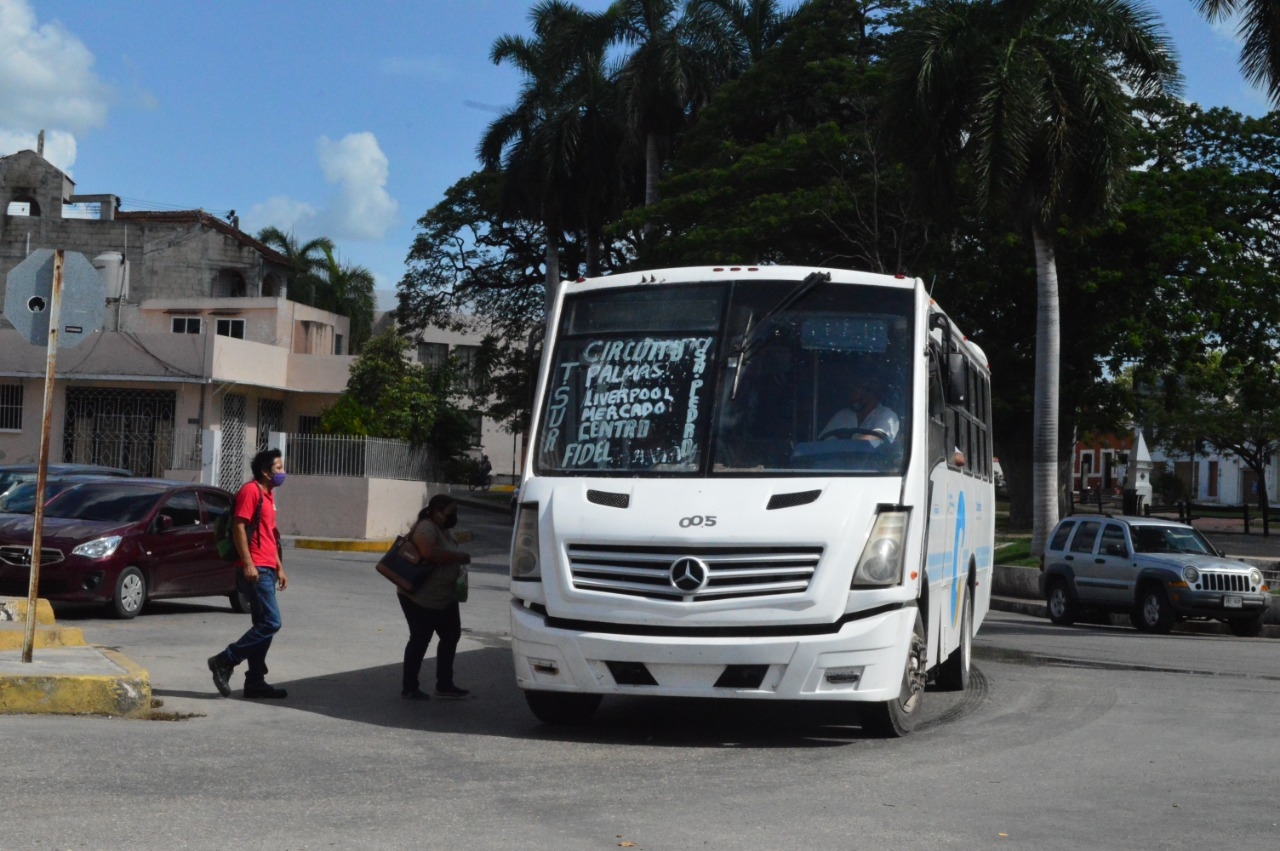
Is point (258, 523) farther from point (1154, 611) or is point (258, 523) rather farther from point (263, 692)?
point (1154, 611)

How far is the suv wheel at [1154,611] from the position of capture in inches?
861

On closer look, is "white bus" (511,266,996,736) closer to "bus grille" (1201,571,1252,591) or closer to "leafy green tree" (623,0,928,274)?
"bus grille" (1201,571,1252,591)

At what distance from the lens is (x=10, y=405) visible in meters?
39.8

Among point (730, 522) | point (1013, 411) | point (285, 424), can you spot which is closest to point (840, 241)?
point (1013, 411)

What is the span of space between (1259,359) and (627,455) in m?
28.9

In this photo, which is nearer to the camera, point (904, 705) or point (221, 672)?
point (904, 705)

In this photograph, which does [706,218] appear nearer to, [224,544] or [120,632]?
[120,632]

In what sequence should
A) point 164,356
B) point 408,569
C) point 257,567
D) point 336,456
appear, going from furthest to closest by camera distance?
point 164,356 → point 336,456 → point 408,569 → point 257,567

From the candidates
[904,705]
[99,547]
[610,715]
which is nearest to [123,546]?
[99,547]

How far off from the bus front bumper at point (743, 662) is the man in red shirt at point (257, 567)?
2677mm

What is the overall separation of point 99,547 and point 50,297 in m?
6.37

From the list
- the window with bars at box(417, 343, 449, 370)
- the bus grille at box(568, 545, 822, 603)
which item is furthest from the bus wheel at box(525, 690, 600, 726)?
the window with bars at box(417, 343, 449, 370)

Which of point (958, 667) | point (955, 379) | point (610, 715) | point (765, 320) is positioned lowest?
point (610, 715)

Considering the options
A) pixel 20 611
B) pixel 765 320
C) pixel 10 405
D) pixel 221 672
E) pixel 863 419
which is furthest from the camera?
pixel 10 405
